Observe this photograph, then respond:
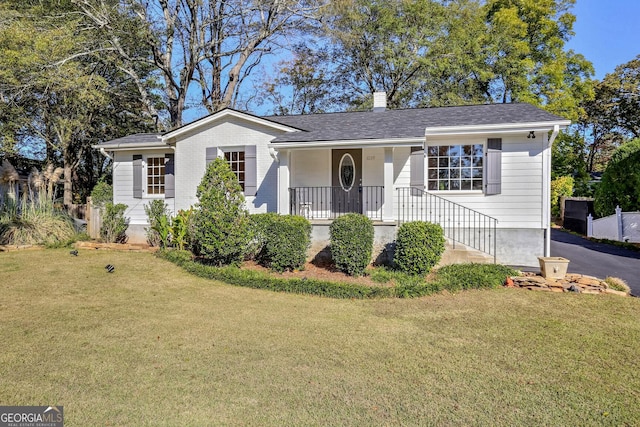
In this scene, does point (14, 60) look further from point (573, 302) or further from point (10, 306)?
point (573, 302)

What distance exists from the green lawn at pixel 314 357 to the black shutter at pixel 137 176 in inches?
231

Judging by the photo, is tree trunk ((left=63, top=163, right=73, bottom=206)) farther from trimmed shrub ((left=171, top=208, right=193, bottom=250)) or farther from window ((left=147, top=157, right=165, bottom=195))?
trimmed shrub ((left=171, top=208, right=193, bottom=250))

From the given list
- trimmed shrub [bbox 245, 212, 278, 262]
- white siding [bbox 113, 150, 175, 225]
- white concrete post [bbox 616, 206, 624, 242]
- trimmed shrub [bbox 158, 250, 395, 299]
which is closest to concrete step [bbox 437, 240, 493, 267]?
trimmed shrub [bbox 158, 250, 395, 299]

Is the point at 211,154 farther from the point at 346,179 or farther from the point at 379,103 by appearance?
the point at 379,103

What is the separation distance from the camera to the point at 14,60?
14.1 meters

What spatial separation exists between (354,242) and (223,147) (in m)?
5.55

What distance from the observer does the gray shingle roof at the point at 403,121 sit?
31.3 ft

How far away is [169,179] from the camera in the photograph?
12.2m

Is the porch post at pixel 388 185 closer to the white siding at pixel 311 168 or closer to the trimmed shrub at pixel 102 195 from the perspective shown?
the white siding at pixel 311 168

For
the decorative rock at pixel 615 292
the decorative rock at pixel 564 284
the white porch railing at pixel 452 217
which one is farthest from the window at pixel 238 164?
the decorative rock at pixel 615 292

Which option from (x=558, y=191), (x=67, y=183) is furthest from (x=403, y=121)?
(x=67, y=183)

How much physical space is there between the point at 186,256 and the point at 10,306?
12.8 ft

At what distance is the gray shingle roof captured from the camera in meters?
9.53

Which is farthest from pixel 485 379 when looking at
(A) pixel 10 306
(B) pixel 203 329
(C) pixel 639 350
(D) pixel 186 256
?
(D) pixel 186 256
